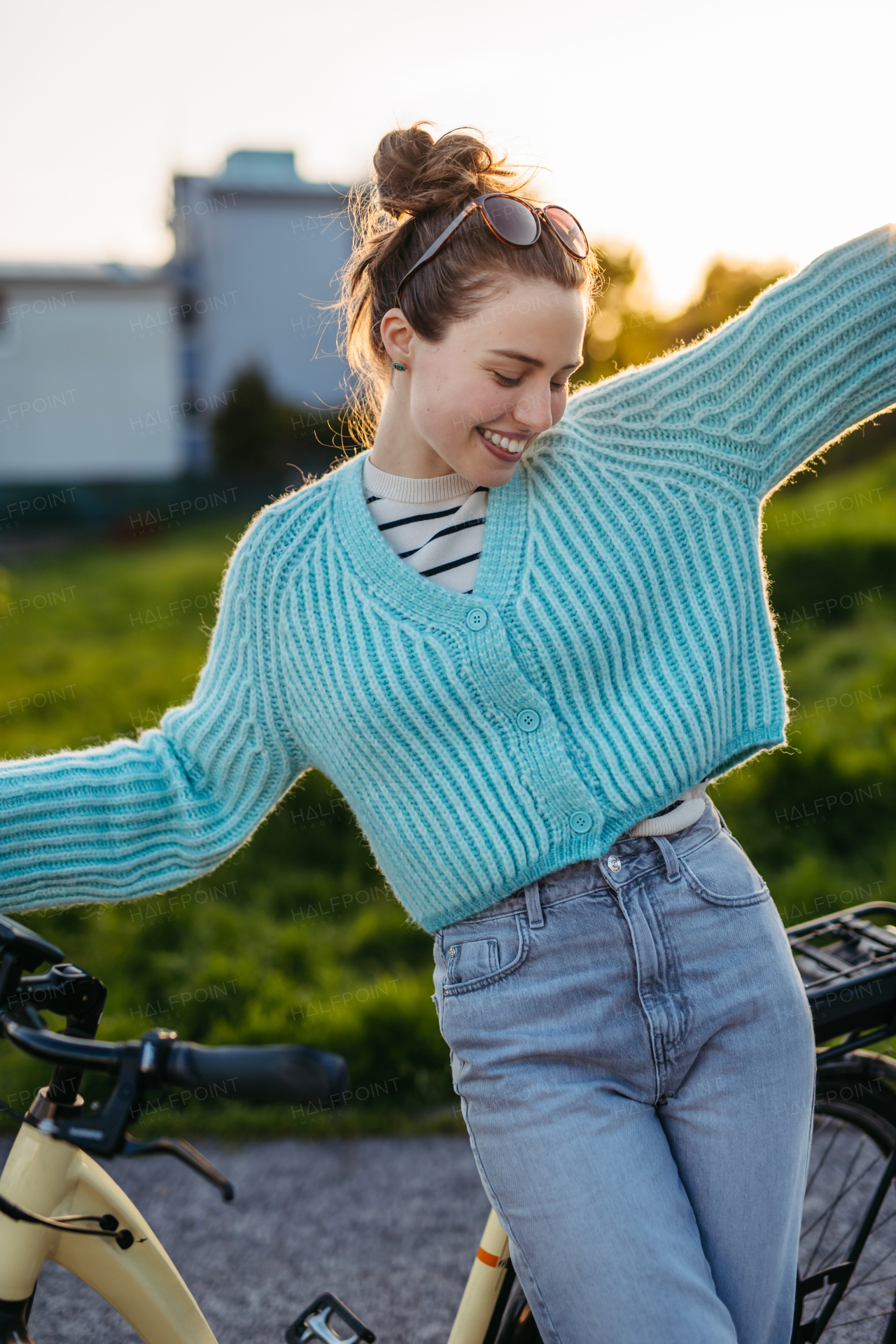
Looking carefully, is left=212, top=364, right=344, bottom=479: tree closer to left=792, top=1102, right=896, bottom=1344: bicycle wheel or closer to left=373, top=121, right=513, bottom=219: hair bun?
left=792, top=1102, right=896, bottom=1344: bicycle wheel

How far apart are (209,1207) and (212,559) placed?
10.7 meters

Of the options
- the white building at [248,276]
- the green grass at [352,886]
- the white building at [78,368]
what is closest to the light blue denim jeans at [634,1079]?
the green grass at [352,886]

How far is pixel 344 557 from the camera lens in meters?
1.51

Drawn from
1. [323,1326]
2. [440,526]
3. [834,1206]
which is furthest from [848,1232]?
[440,526]

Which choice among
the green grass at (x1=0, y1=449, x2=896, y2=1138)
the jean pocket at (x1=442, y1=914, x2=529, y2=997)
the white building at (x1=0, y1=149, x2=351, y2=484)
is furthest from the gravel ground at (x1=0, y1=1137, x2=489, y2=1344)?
the white building at (x1=0, y1=149, x2=351, y2=484)

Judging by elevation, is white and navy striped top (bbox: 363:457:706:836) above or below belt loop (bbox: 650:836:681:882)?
above

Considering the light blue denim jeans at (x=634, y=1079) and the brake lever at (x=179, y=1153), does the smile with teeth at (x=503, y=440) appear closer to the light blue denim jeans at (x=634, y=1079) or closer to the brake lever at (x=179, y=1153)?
the light blue denim jeans at (x=634, y=1079)

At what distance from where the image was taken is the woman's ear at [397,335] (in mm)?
1495

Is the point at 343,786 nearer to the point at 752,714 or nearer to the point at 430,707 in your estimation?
the point at 430,707

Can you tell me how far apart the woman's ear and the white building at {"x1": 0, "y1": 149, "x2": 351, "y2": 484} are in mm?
20553

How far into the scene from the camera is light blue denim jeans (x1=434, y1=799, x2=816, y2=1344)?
4.37 feet

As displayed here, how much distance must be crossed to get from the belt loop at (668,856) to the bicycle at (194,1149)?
434 mm

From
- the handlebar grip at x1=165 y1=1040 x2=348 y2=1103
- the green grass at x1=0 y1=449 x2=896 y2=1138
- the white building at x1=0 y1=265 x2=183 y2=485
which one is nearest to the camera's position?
the handlebar grip at x1=165 y1=1040 x2=348 y2=1103

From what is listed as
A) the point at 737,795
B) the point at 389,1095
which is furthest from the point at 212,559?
the point at 389,1095
